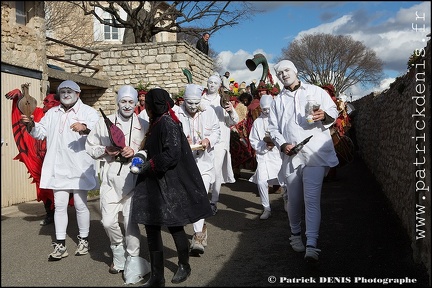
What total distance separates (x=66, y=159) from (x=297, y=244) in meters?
2.67

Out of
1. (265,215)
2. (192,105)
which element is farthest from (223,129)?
(192,105)

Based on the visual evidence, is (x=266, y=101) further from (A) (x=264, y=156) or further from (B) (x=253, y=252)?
(B) (x=253, y=252)

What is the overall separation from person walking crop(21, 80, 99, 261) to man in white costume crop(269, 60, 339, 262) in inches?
81.4

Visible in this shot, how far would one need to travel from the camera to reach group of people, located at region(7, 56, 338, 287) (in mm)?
4398

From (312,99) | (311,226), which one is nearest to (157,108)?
(312,99)

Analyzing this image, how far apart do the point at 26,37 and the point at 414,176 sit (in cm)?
757

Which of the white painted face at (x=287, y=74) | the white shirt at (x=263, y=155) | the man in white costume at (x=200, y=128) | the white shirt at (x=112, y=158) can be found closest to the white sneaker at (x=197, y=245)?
the man in white costume at (x=200, y=128)

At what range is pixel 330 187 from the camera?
11047 millimetres

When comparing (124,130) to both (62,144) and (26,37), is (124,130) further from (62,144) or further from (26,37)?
(26,37)

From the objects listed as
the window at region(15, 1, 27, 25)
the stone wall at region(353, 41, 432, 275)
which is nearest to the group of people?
the stone wall at region(353, 41, 432, 275)

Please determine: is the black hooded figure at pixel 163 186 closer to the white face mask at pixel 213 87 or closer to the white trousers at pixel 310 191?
the white trousers at pixel 310 191

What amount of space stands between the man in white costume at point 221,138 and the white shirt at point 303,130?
213 cm

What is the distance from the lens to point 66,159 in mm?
5676

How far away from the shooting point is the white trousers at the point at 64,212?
5574mm
